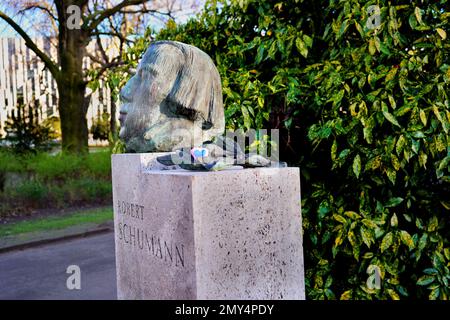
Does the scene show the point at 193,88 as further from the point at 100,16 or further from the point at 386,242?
the point at 100,16

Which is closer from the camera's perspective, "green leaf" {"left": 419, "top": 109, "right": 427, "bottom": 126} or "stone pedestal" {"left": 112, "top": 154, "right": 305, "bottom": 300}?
"stone pedestal" {"left": 112, "top": 154, "right": 305, "bottom": 300}

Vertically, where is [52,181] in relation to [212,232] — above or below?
below

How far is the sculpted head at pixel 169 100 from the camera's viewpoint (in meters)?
3.51

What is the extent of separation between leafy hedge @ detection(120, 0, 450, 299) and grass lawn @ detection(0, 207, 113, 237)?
518 cm

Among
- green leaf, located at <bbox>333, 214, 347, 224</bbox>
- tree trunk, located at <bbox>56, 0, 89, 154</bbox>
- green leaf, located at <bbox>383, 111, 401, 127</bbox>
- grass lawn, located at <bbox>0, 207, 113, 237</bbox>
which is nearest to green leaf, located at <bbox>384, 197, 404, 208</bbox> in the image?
green leaf, located at <bbox>333, 214, 347, 224</bbox>

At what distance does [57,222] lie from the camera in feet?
28.4

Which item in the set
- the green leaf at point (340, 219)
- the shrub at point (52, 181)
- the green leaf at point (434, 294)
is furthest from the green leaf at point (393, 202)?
the shrub at point (52, 181)

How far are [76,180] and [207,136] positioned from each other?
333 inches

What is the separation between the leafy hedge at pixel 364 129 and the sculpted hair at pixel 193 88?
0.54 meters

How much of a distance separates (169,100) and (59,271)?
Result: 3.54 m

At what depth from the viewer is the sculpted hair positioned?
11.7 ft

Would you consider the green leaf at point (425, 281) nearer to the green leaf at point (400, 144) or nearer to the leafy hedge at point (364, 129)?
the leafy hedge at point (364, 129)

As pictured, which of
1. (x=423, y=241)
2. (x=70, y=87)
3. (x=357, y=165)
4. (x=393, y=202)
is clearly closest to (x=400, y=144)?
(x=357, y=165)

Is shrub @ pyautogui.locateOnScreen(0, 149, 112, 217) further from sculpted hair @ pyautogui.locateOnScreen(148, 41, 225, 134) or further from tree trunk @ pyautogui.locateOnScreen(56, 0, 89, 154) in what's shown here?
sculpted hair @ pyautogui.locateOnScreen(148, 41, 225, 134)
